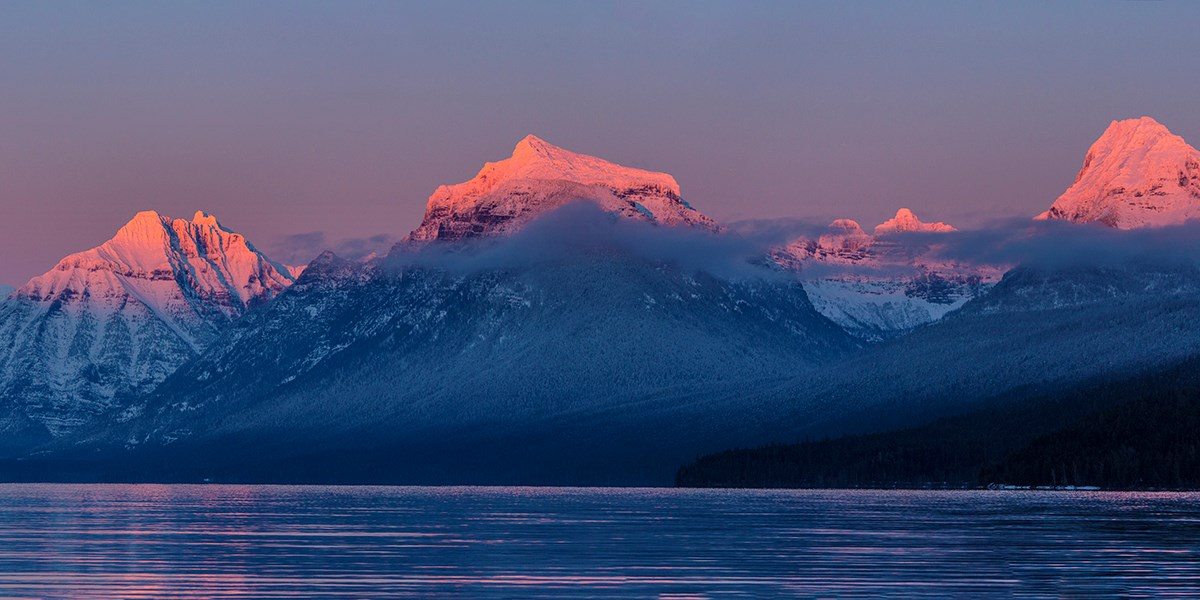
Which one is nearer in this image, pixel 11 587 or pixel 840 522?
pixel 11 587

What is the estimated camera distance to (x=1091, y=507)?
598ft

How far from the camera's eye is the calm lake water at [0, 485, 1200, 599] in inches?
3398

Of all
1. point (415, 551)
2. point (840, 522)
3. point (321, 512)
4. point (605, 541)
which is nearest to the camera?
point (415, 551)

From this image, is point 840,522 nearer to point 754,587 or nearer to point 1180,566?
point 1180,566

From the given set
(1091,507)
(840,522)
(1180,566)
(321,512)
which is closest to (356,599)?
(1180,566)

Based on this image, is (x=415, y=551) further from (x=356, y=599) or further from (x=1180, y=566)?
(x=1180, y=566)

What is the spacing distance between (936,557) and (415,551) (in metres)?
28.5

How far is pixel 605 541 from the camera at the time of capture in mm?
120938

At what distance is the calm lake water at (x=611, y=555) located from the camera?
3398 inches

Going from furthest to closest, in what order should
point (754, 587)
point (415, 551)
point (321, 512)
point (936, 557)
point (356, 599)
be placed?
point (321, 512) → point (415, 551) → point (936, 557) → point (754, 587) → point (356, 599)

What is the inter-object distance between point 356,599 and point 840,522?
239 feet

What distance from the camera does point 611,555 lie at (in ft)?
351

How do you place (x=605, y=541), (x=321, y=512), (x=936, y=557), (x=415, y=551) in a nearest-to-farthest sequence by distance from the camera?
1. (x=936, y=557)
2. (x=415, y=551)
3. (x=605, y=541)
4. (x=321, y=512)

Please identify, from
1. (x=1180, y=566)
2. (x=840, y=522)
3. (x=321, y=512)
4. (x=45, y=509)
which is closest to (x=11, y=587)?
(x=1180, y=566)
